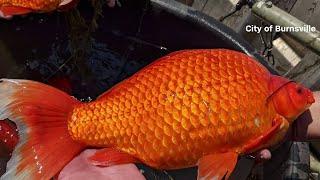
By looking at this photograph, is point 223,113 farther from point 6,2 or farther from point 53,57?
point 53,57

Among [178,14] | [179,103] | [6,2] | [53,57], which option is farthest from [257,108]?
[53,57]

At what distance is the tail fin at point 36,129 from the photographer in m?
1.42

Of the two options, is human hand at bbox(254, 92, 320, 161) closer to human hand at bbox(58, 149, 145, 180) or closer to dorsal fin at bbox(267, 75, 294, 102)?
dorsal fin at bbox(267, 75, 294, 102)

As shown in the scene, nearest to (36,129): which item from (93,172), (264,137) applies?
(93,172)

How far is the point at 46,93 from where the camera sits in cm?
144

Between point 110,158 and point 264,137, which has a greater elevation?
point 264,137

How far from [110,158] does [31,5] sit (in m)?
0.60

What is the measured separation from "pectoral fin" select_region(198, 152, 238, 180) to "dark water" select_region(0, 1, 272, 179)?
596 mm

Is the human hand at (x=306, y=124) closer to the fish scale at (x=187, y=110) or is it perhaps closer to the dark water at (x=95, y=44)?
the fish scale at (x=187, y=110)

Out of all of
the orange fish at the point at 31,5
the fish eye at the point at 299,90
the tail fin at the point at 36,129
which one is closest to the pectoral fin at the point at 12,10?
the orange fish at the point at 31,5

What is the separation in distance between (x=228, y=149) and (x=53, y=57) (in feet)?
3.23

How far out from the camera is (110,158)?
56.5 inches

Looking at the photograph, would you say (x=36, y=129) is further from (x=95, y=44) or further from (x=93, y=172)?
(x=95, y=44)

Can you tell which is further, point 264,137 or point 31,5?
point 31,5
